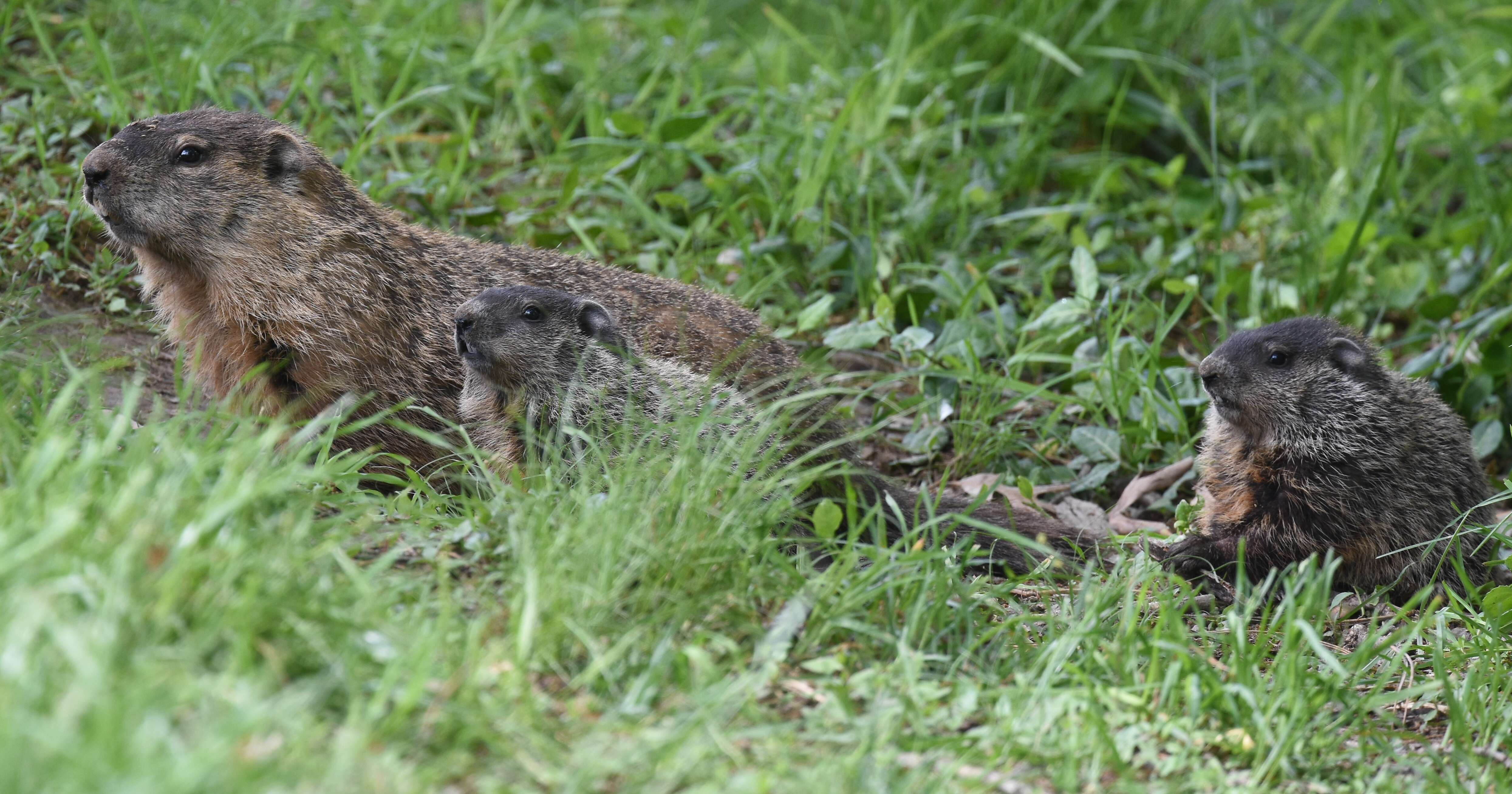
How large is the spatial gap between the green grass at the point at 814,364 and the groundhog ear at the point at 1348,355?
803 millimetres

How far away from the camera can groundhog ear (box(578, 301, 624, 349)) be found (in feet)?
15.5

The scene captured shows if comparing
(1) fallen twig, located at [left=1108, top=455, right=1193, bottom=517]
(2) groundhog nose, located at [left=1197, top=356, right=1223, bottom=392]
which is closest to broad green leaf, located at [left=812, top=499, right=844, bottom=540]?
(2) groundhog nose, located at [left=1197, top=356, right=1223, bottom=392]

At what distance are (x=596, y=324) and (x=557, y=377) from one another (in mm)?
227

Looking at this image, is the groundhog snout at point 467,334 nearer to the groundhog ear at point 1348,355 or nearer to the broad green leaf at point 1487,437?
the groundhog ear at point 1348,355

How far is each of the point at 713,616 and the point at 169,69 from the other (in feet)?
14.9

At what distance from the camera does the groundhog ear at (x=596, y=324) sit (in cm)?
472

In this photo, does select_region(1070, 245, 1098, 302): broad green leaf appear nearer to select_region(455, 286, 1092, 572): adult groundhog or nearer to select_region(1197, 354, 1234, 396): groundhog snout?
select_region(1197, 354, 1234, 396): groundhog snout

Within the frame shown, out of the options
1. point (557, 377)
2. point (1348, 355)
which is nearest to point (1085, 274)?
point (1348, 355)

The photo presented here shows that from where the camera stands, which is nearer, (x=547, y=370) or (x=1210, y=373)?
(x=547, y=370)

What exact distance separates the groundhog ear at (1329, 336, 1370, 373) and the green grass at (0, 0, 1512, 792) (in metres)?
0.80

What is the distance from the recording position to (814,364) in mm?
5203

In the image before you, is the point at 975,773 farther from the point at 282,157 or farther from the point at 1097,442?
the point at 282,157

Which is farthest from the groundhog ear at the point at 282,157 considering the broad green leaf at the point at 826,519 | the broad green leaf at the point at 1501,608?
the broad green leaf at the point at 1501,608

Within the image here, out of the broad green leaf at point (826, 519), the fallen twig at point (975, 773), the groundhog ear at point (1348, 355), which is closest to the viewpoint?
the fallen twig at point (975, 773)
